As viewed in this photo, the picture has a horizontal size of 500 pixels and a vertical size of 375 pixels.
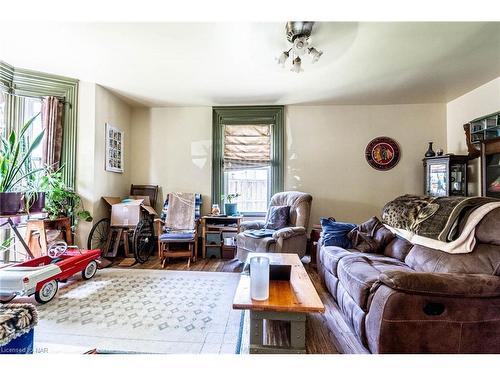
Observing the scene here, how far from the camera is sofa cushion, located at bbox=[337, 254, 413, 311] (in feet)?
5.12

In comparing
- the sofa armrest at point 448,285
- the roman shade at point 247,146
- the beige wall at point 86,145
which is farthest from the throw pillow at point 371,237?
the beige wall at point 86,145

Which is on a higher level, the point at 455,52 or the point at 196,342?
the point at 455,52

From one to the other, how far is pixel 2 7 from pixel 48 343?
2.07 metres

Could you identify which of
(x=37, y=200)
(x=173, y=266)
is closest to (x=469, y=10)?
(x=173, y=266)

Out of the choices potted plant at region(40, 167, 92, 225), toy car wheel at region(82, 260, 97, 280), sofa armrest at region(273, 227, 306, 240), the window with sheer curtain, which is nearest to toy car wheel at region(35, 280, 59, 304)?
toy car wheel at region(82, 260, 97, 280)

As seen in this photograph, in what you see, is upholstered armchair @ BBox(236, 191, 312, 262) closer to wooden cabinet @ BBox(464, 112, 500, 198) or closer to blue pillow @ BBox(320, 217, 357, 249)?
blue pillow @ BBox(320, 217, 357, 249)

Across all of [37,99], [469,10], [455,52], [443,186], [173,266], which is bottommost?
[173,266]

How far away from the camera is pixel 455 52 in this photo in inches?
95.2

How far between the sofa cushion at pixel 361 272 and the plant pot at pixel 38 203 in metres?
3.36

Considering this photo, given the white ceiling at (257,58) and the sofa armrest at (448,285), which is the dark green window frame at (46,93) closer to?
the white ceiling at (257,58)

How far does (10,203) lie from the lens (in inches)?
87.4

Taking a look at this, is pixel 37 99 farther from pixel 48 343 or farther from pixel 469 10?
pixel 469 10

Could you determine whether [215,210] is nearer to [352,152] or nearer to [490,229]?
[352,152]

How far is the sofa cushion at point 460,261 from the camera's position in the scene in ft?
4.83
